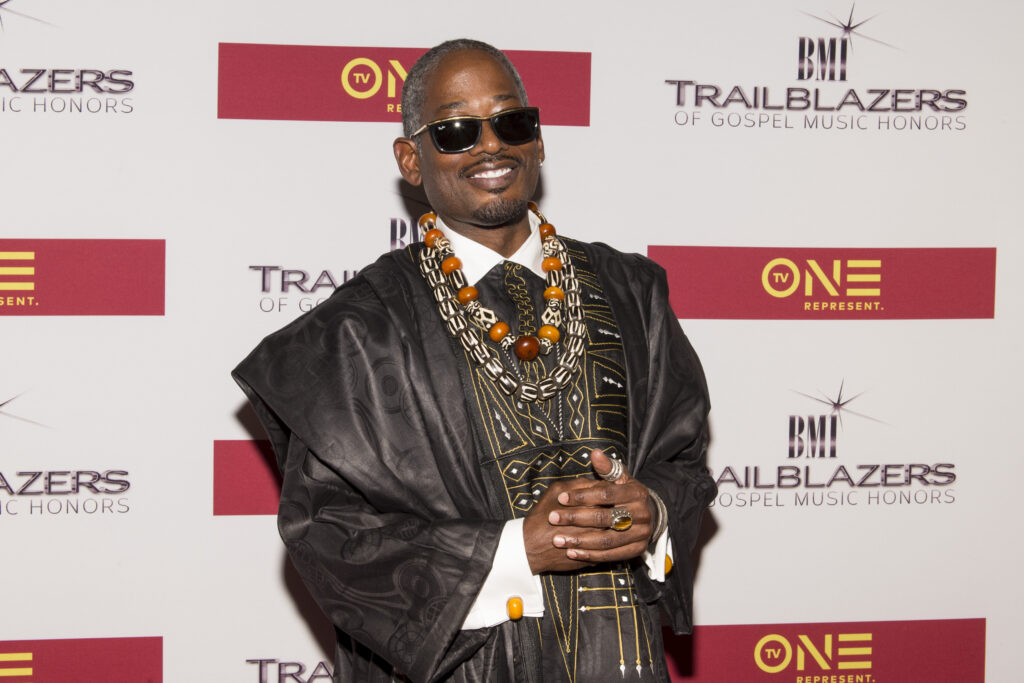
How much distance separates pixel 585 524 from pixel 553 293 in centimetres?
49

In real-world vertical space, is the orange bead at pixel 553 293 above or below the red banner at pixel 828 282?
below

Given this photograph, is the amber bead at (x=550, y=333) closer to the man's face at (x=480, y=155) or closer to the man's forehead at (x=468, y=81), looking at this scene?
the man's face at (x=480, y=155)

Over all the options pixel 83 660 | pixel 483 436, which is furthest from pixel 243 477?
pixel 483 436

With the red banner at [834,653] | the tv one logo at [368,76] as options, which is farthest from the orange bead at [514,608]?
the tv one logo at [368,76]

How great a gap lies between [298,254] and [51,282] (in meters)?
0.63

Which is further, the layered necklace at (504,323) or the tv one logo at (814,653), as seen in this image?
the tv one logo at (814,653)

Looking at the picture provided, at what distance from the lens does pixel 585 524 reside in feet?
5.29

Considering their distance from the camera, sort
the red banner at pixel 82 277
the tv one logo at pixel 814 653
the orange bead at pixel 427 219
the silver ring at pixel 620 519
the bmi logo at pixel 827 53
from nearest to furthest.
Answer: the silver ring at pixel 620 519, the orange bead at pixel 427 219, the red banner at pixel 82 277, the bmi logo at pixel 827 53, the tv one logo at pixel 814 653

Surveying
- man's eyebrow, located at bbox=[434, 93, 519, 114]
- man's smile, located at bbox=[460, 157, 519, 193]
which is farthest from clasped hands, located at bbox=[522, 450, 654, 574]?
man's eyebrow, located at bbox=[434, 93, 519, 114]

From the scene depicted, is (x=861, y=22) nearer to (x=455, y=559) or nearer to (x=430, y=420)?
(x=430, y=420)

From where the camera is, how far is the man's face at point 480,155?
1911 millimetres

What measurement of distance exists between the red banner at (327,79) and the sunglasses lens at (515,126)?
710 mm

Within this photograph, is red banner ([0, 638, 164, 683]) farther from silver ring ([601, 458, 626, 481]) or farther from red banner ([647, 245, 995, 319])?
red banner ([647, 245, 995, 319])

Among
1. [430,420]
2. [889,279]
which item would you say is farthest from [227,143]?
[889,279]
